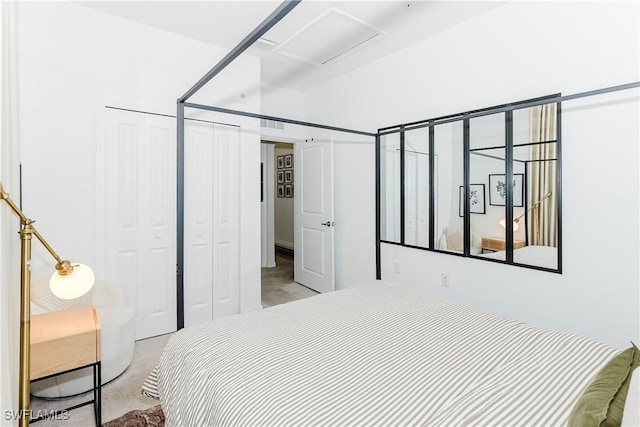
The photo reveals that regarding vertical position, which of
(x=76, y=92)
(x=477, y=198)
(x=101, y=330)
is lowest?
(x=101, y=330)

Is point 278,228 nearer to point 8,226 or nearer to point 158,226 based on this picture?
point 158,226

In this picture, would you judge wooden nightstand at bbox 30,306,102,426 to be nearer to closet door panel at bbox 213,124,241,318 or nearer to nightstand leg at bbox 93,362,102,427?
nightstand leg at bbox 93,362,102,427

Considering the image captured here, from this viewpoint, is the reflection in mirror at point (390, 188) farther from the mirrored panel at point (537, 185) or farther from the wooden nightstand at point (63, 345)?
the wooden nightstand at point (63, 345)

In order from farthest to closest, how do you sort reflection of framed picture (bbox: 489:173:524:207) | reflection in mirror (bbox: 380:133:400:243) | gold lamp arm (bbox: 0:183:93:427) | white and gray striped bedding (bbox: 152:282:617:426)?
reflection in mirror (bbox: 380:133:400:243) < reflection of framed picture (bbox: 489:173:524:207) < gold lamp arm (bbox: 0:183:93:427) < white and gray striped bedding (bbox: 152:282:617:426)

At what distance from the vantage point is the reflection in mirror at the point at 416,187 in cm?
316

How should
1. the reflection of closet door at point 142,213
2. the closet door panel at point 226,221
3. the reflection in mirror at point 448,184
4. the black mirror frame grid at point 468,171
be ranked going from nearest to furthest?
the black mirror frame grid at point 468,171 → the reflection of closet door at point 142,213 → the reflection in mirror at point 448,184 → the closet door panel at point 226,221

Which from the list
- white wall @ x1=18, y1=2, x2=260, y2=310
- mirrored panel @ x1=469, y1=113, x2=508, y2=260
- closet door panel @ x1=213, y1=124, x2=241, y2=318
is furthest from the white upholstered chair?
mirrored panel @ x1=469, y1=113, x2=508, y2=260

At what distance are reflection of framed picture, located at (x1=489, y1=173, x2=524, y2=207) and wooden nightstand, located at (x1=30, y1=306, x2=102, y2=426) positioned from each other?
9.13 ft

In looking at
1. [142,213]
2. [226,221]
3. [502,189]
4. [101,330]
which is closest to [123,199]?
[142,213]

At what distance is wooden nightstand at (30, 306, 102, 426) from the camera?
1.52 meters

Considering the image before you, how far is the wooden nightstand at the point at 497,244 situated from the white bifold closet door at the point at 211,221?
91.0 inches

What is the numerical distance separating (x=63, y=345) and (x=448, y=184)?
9.45ft

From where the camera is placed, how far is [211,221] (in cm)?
325

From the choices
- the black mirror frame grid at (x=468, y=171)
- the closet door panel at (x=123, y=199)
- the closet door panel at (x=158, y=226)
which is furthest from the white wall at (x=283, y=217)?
the closet door panel at (x=123, y=199)
